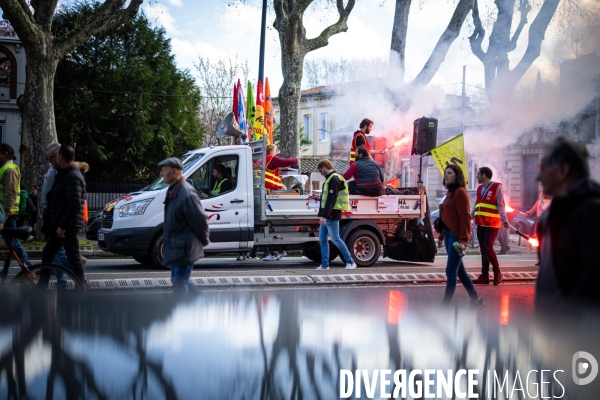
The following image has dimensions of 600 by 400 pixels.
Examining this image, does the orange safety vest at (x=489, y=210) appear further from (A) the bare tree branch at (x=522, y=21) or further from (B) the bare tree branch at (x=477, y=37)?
(B) the bare tree branch at (x=477, y=37)

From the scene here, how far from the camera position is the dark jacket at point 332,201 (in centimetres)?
1204

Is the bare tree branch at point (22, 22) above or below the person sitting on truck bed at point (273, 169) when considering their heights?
above

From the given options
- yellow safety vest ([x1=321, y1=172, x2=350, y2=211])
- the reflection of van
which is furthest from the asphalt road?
yellow safety vest ([x1=321, y1=172, x2=350, y2=211])

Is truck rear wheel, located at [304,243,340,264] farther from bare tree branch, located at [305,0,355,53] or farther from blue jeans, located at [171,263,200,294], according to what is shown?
bare tree branch, located at [305,0,355,53]

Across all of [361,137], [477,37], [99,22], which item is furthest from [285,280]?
[477,37]

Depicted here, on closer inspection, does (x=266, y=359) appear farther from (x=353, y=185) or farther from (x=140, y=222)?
(x=353, y=185)

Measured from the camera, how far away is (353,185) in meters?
13.3

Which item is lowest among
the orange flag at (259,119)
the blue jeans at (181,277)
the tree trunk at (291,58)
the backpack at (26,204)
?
the blue jeans at (181,277)

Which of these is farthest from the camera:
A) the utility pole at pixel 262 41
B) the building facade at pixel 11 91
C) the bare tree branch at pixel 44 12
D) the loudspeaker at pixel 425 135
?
the building facade at pixel 11 91

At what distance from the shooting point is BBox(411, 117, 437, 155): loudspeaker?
14828mm

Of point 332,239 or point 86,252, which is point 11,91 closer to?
point 86,252

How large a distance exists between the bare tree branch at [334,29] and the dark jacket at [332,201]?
10528 mm

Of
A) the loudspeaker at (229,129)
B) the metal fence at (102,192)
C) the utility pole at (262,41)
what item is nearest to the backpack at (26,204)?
the loudspeaker at (229,129)

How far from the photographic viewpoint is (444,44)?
23.6 meters
